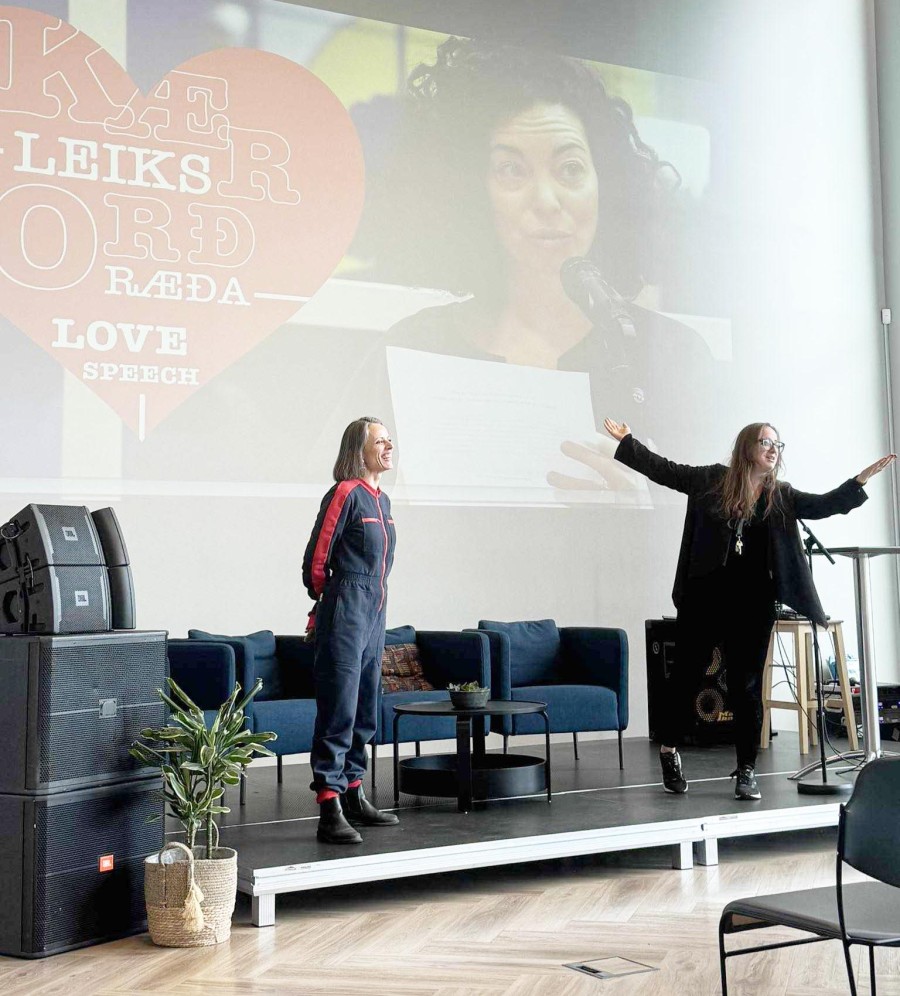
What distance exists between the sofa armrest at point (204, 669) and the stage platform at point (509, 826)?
43 centimetres

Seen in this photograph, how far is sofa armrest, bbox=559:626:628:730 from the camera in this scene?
5996 millimetres

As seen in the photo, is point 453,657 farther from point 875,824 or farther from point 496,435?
point 875,824

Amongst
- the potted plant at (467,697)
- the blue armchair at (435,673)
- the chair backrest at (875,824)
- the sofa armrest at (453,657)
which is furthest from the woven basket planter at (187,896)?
the sofa armrest at (453,657)

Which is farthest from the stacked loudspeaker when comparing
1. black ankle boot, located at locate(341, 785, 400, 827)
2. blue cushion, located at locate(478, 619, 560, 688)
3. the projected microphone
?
the projected microphone

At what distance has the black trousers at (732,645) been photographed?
4828mm

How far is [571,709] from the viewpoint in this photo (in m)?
5.77

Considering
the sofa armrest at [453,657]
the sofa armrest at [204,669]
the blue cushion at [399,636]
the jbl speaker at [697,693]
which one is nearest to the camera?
the sofa armrest at [204,669]

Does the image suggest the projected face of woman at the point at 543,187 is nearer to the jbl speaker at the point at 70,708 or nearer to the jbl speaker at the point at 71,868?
the jbl speaker at the point at 70,708

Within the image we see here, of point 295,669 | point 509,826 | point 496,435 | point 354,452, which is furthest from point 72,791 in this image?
point 496,435

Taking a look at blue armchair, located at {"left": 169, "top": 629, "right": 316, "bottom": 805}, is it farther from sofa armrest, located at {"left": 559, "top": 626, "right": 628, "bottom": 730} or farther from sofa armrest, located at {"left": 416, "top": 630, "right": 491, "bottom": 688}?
sofa armrest, located at {"left": 559, "top": 626, "right": 628, "bottom": 730}

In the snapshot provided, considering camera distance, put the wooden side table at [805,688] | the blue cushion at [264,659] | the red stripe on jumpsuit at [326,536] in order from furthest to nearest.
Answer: the wooden side table at [805,688] < the blue cushion at [264,659] < the red stripe on jumpsuit at [326,536]

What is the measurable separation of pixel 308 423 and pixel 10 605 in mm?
3023

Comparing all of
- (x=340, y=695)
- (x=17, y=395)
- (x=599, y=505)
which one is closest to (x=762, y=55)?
(x=599, y=505)

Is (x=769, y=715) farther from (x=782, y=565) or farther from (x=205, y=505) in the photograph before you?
(x=205, y=505)
